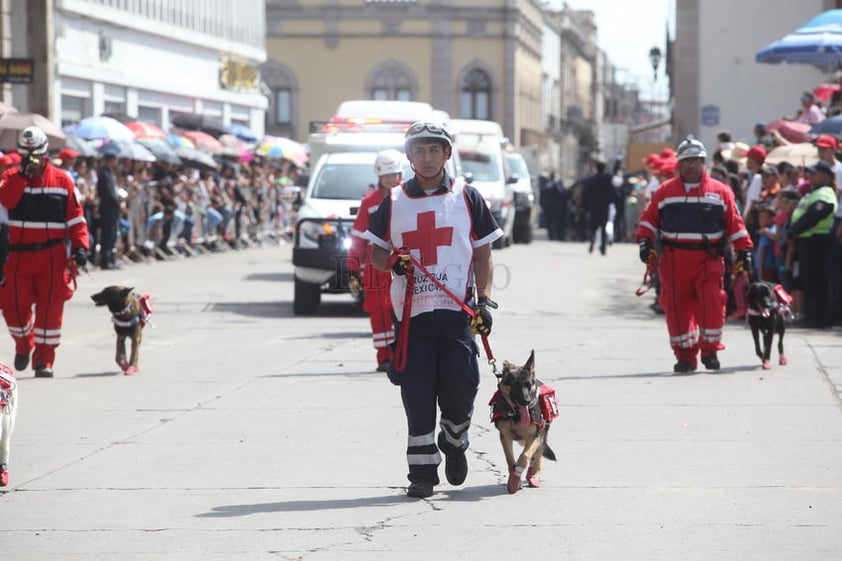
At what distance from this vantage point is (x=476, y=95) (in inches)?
3292

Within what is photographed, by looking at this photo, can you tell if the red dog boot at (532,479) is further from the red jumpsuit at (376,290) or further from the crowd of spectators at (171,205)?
the crowd of spectators at (171,205)

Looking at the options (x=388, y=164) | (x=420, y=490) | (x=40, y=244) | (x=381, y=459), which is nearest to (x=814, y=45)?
(x=388, y=164)

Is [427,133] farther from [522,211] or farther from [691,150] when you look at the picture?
[522,211]

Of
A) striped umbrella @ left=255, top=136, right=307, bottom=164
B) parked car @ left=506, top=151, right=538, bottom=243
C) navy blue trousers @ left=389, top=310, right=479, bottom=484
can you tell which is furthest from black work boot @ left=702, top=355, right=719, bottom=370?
striped umbrella @ left=255, top=136, right=307, bottom=164

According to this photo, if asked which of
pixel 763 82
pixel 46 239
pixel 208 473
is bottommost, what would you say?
pixel 208 473

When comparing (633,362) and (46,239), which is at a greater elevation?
(46,239)

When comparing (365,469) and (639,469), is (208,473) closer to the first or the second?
(365,469)

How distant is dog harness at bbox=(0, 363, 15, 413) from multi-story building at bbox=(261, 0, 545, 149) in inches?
2855

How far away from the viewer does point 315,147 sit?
2470 cm

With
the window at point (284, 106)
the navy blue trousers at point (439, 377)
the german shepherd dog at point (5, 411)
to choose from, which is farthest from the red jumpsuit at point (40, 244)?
the window at point (284, 106)

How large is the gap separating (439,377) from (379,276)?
4895 mm

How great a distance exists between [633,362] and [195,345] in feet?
14.4

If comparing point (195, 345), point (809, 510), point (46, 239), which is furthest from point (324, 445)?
point (195, 345)

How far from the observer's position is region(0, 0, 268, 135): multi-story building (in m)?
38.4
